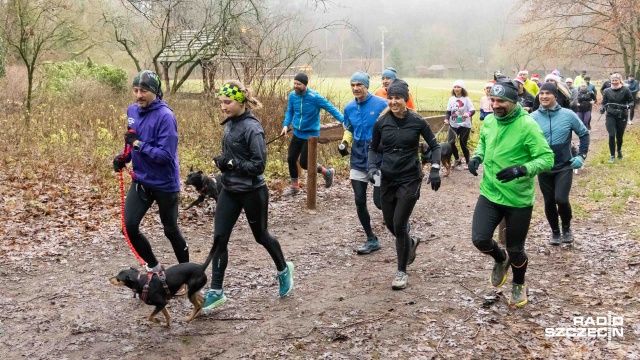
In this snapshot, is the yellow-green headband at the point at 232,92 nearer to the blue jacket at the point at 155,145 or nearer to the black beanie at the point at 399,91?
the blue jacket at the point at 155,145

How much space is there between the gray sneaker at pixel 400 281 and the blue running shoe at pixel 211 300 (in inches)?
67.2

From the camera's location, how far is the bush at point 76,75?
2096 cm

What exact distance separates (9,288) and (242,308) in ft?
8.35

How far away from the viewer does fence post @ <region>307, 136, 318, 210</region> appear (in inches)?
363

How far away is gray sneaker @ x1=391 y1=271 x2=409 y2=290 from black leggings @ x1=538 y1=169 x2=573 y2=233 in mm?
2266

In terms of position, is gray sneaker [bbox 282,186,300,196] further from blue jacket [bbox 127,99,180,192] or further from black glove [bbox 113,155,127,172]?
black glove [bbox 113,155,127,172]

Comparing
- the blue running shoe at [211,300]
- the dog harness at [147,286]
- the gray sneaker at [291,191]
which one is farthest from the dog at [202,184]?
the dog harness at [147,286]

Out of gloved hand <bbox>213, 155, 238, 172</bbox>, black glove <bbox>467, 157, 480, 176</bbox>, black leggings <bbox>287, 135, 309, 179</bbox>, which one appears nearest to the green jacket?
black glove <bbox>467, 157, 480, 176</bbox>

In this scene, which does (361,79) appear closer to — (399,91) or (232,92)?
(399,91)

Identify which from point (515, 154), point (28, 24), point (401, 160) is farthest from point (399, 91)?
point (28, 24)

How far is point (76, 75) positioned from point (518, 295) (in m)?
21.0

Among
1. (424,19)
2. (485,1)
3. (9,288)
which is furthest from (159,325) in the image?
(485,1)

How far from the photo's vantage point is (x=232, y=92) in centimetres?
504

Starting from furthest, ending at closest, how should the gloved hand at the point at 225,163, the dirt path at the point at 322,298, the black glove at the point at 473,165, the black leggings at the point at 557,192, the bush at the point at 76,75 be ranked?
the bush at the point at 76,75, the black leggings at the point at 557,192, the black glove at the point at 473,165, the gloved hand at the point at 225,163, the dirt path at the point at 322,298
